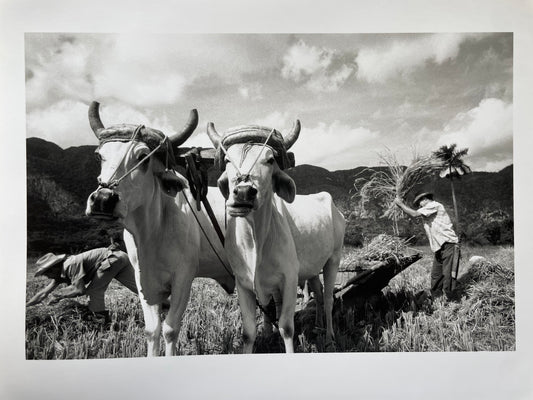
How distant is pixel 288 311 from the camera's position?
4.95 metres

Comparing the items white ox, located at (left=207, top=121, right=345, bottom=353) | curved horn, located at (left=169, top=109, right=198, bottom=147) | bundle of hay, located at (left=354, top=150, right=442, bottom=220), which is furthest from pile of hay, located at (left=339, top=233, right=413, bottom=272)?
curved horn, located at (left=169, top=109, right=198, bottom=147)

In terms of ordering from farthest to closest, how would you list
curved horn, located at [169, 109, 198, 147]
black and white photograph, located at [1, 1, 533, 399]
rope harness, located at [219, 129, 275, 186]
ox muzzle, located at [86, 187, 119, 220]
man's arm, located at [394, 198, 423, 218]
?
1. man's arm, located at [394, 198, 423, 218]
2. black and white photograph, located at [1, 1, 533, 399]
3. curved horn, located at [169, 109, 198, 147]
4. rope harness, located at [219, 129, 275, 186]
5. ox muzzle, located at [86, 187, 119, 220]

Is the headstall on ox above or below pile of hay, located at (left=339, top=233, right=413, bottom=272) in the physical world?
above

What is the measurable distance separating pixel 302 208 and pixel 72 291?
2351mm

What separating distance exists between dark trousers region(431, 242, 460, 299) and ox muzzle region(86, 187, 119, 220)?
329 cm

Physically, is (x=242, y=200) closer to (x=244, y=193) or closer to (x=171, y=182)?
(x=244, y=193)

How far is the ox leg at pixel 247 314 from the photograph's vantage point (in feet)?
16.6

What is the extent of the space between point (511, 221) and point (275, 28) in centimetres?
305

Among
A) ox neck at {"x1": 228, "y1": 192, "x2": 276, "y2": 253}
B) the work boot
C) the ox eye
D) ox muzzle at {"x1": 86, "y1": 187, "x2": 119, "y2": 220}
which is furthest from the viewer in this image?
the work boot

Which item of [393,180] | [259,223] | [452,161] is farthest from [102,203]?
[452,161]

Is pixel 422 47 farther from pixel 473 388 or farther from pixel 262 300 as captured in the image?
pixel 473 388

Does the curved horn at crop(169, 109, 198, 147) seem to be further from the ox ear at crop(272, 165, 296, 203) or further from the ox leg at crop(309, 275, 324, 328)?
the ox leg at crop(309, 275, 324, 328)

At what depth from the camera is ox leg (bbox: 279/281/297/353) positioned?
493 centimetres

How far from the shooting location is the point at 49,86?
5484 mm
